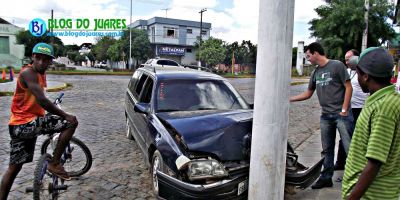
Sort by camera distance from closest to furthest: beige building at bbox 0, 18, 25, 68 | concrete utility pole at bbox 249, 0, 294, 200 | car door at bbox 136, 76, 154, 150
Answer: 1. concrete utility pole at bbox 249, 0, 294, 200
2. car door at bbox 136, 76, 154, 150
3. beige building at bbox 0, 18, 25, 68

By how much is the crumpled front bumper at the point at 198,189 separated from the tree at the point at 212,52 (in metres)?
47.5

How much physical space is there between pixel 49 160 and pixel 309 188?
3.49 m

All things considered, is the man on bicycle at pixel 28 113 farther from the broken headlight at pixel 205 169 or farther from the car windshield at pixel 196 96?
the car windshield at pixel 196 96

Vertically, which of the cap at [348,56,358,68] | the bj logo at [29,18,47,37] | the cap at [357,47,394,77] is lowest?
the cap at [357,47,394,77]

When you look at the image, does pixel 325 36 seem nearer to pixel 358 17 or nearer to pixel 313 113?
pixel 358 17

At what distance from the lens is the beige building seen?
146 ft

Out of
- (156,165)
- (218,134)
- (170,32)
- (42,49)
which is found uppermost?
(170,32)

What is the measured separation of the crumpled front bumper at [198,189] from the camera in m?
3.31

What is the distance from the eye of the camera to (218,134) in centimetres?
385

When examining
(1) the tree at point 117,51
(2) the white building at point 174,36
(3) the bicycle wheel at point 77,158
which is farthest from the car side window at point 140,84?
(2) the white building at point 174,36

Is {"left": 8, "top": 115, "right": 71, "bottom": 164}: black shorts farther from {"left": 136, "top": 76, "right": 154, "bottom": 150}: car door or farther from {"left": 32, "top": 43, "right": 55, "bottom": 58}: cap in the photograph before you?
{"left": 136, "top": 76, "right": 154, "bottom": 150}: car door

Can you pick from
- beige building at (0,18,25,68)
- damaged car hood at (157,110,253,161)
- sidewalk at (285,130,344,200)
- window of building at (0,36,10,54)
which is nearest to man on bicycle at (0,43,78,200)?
damaged car hood at (157,110,253,161)

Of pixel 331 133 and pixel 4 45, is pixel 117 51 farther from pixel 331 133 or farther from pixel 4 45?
pixel 331 133

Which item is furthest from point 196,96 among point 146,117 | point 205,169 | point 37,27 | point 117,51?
point 117,51
